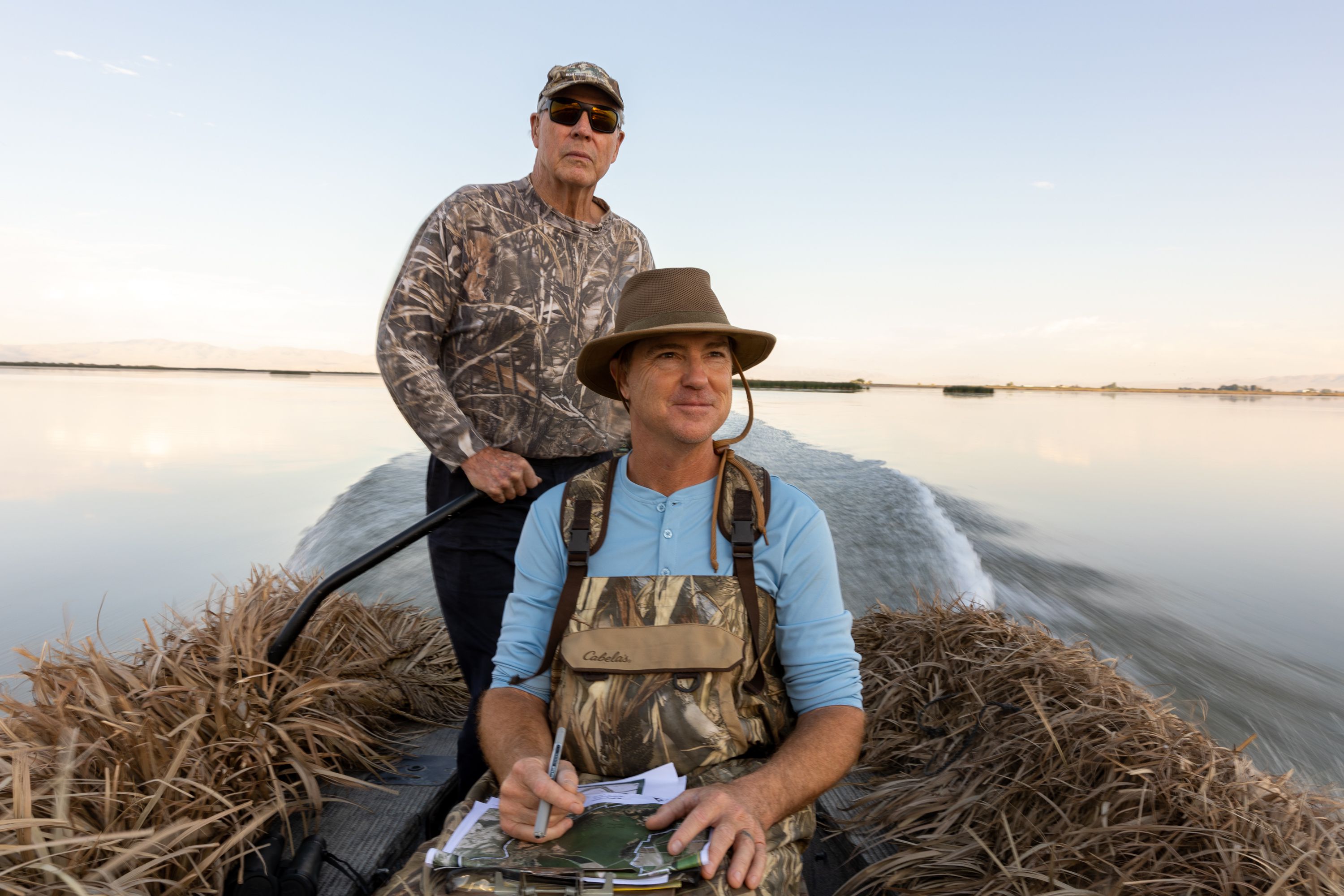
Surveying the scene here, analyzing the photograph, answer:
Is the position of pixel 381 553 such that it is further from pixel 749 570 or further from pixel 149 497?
pixel 149 497

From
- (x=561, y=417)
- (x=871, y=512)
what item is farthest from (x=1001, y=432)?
(x=561, y=417)

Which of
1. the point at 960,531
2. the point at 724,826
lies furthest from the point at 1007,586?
the point at 724,826

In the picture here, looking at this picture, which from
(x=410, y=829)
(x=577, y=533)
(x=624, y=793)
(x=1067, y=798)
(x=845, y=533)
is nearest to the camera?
(x=624, y=793)

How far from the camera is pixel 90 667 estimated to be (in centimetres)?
298

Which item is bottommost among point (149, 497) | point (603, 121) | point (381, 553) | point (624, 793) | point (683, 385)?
point (149, 497)

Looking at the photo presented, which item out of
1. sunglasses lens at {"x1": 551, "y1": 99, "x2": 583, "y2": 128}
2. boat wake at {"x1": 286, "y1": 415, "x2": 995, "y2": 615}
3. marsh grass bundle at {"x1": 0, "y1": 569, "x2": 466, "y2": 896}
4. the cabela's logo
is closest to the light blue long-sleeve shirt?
the cabela's logo

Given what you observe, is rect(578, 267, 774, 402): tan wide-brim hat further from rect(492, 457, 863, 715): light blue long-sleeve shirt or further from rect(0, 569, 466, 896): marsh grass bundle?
rect(0, 569, 466, 896): marsh grass bundle

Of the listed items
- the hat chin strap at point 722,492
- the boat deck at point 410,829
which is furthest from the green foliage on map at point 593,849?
the boat deck at point 410,829

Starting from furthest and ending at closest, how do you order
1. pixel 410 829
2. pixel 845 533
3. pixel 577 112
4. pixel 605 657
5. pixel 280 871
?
pixel 845 533 < pixel 577 112 < pixel 410 829 < pixel 280 871 < pixel 605 657

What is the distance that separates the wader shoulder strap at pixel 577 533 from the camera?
2004mm

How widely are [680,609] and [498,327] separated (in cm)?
157

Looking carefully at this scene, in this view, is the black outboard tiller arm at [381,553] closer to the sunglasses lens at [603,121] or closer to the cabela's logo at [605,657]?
the cabela's logo at [605,657]

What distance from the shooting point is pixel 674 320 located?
198 centimetres

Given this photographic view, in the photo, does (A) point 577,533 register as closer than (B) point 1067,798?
Yes
